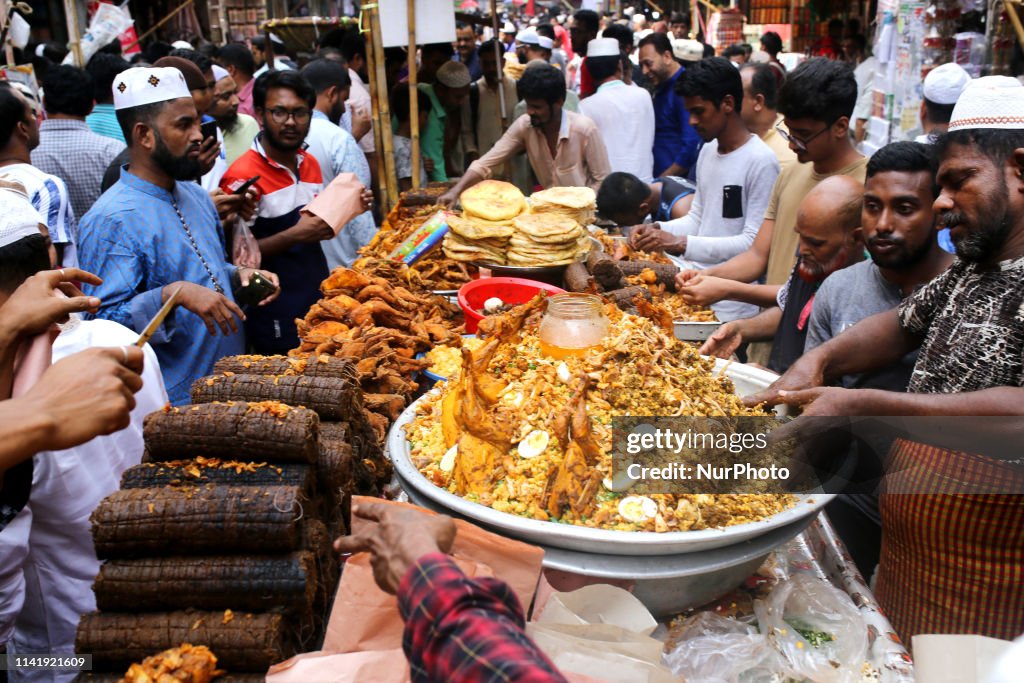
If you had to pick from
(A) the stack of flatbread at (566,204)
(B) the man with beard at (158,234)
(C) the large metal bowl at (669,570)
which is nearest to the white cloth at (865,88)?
(A) the stack of flatbread at (566,204)

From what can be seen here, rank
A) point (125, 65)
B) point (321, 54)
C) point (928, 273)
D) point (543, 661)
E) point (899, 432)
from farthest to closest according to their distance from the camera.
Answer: point (321, 54)
point (125, 65)
point (928, 273)
point (899, 432)
point (543, 661)

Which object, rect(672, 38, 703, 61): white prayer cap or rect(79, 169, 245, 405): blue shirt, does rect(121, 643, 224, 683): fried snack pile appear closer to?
rect(79, 169, 245, 405): blue shirt

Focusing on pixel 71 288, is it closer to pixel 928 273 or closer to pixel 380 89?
pixel 928 273

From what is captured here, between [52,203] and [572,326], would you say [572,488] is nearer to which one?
[572,326]

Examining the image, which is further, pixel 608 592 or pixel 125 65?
pixel 125 65

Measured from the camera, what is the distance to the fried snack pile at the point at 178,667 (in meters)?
1.33

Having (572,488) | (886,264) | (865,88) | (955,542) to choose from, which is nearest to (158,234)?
(572,488)

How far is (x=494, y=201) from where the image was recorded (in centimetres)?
392

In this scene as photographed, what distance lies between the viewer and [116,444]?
7.14ft

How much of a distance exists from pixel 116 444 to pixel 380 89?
3.35 metres

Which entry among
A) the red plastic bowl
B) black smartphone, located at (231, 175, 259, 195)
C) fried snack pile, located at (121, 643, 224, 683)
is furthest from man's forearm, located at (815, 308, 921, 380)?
black smartphone, located at (231, 175, 259, 195)

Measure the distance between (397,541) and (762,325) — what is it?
7.82 feet

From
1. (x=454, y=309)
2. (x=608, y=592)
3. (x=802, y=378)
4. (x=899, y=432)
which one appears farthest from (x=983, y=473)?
(x=454, y=309)

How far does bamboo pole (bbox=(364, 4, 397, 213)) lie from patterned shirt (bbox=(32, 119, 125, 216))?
1851 millimetres
